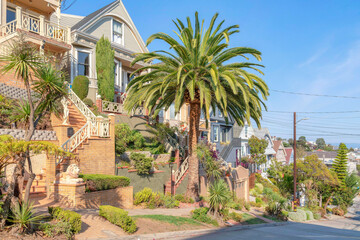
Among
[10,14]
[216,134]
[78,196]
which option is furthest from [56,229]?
[216,134]

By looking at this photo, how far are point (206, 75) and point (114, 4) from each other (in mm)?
15653

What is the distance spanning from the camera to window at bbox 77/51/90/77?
2538 centimetres

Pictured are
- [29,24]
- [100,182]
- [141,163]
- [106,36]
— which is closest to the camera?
[100,182]

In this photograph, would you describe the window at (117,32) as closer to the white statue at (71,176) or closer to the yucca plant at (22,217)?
the white statue at (71,176)

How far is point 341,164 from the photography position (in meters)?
39.1

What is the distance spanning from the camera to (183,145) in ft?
86.3

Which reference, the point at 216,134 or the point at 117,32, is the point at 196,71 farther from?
the point at 216,134

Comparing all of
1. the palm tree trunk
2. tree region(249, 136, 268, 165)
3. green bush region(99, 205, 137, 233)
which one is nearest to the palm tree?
the palm tree trunk

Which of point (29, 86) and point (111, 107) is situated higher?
point (111, 107)

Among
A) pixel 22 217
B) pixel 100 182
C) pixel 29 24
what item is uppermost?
pixel 29 24

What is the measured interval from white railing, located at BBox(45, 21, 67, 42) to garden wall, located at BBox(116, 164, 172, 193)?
11.7 metres

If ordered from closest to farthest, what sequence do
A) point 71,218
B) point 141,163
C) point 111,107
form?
point 71,218 < point 141,163 < point 111,107

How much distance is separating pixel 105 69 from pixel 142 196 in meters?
12.9

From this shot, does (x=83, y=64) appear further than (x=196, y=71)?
Yes
